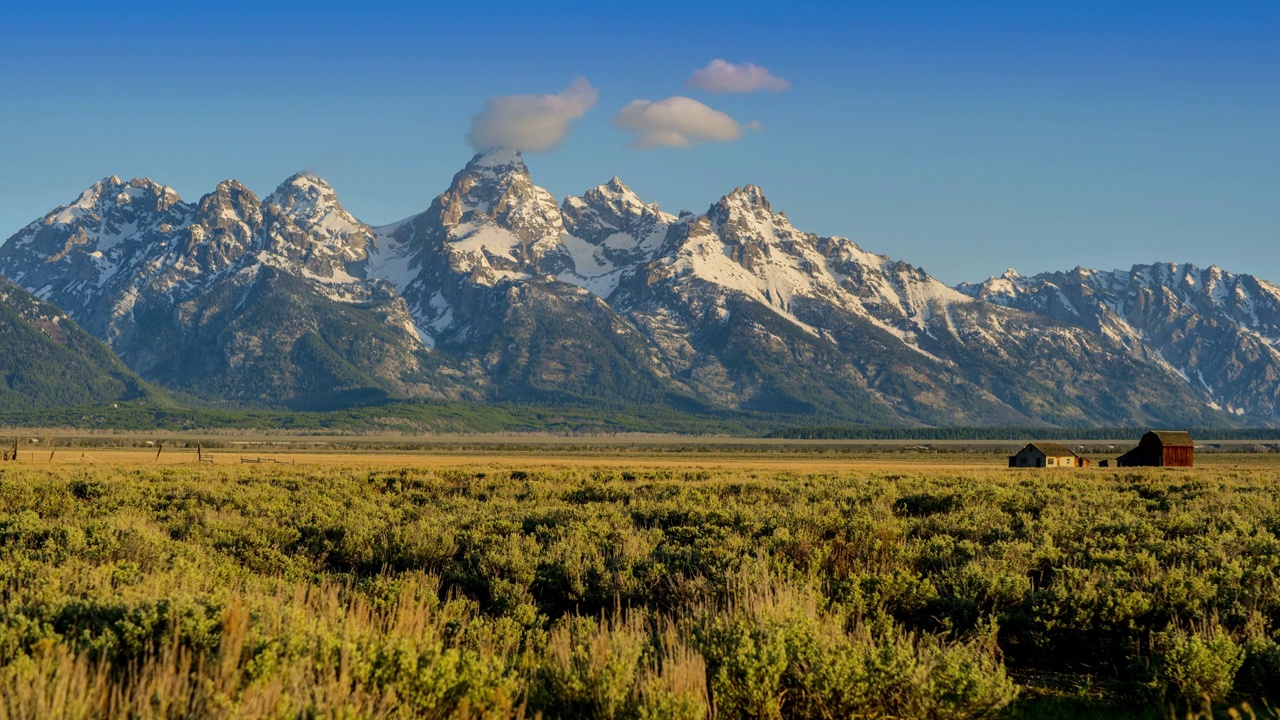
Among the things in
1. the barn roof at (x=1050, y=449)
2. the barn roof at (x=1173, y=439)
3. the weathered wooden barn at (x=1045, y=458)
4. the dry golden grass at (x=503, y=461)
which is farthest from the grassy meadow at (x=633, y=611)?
the barn roof at (x=1050, y=449)

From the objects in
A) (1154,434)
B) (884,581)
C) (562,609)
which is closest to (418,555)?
(562,609)

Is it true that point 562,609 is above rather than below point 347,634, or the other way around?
below

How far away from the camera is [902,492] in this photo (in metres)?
36.5

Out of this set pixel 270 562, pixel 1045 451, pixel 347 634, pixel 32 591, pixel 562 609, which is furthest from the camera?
pixel 1045 451

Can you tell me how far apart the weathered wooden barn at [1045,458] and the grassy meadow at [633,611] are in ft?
209

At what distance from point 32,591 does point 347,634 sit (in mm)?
4471

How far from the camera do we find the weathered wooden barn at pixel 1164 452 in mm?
85500

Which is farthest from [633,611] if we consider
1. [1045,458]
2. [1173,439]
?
[1045,458]

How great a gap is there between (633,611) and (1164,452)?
81997 mm

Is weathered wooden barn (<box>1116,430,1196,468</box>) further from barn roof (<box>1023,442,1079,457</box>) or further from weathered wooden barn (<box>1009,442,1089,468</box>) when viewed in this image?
barn roof (<box>1023,442,1079,457</box>)

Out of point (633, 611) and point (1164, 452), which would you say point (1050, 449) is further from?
point (633, 611)

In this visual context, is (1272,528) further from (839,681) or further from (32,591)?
(32,591)

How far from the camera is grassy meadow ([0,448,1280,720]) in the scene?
8984 millimetres

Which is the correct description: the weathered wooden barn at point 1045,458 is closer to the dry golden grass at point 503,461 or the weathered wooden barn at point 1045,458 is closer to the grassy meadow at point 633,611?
the dry golden grass at point 503,461
